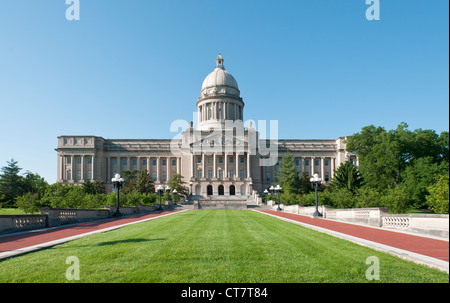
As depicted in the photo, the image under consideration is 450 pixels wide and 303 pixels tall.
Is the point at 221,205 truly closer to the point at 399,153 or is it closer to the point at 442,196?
the point at 399,153

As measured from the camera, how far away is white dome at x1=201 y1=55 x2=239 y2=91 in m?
105

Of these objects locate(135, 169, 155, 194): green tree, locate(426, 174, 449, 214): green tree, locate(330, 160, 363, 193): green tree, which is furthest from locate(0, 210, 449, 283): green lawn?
locate(135, 169, 155, 194): green tree

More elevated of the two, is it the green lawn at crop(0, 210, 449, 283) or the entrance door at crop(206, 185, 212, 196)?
the green lawn at crop(0, 210, 449, 283)

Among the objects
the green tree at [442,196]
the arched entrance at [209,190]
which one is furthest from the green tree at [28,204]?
the arched entrance at [209,190]

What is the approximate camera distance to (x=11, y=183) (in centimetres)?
6825

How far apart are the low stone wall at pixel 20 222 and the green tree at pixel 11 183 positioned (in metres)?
51.8

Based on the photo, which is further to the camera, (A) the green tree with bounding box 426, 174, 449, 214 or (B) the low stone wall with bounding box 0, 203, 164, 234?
(B) the low stone wall with bounding box 0, 203, 164, 234

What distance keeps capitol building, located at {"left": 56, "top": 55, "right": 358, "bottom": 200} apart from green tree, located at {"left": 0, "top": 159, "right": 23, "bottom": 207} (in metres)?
18.7

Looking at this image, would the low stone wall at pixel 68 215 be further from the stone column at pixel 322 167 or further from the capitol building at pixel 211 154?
the stone column at pixel 322 167

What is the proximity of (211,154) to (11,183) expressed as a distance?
45204 mm

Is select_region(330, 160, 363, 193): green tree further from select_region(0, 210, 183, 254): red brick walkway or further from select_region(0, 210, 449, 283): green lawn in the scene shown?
select_region(0, 210, 449, 283): green lawn

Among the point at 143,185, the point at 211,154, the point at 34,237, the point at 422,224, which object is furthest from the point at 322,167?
the point at 34,237
